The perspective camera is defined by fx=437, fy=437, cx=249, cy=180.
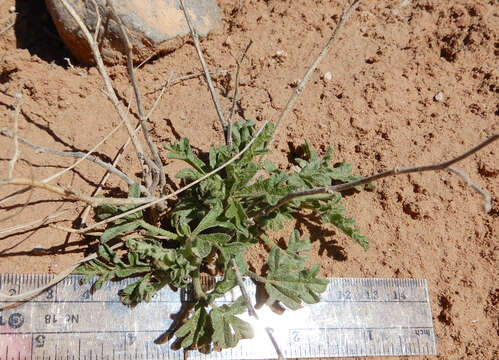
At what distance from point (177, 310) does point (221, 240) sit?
0.51 metres

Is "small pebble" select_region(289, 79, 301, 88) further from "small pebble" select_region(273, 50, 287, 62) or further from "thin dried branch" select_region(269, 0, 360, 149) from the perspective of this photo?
"thin dried branch" select_region(269, 0, 360, 149)

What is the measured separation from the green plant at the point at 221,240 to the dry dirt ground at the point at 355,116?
24 cm

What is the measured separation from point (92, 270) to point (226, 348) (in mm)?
808

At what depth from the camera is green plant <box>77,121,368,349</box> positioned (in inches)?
86.7

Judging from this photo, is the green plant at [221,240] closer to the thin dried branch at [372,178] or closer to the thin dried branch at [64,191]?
the thin dried branch at [372,178]

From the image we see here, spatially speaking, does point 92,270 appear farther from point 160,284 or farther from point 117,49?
point 117,49

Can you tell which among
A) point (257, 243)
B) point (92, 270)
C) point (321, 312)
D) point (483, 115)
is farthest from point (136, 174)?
point (483, 115)

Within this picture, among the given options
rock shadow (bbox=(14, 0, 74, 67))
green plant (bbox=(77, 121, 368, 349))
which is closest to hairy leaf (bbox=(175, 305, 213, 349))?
green plant (bbox=(77, 121, 368, 349))

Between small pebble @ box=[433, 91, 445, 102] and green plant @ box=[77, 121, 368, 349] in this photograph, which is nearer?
green plant @ box=[77, 121, 368, 349]

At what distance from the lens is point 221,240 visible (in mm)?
2205

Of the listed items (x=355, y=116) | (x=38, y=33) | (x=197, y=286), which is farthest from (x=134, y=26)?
(x=197, y=286)

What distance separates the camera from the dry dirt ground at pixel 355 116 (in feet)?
8.43

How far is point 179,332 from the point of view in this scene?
2.20 meters

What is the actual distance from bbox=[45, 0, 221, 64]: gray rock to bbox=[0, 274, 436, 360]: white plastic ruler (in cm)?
155
